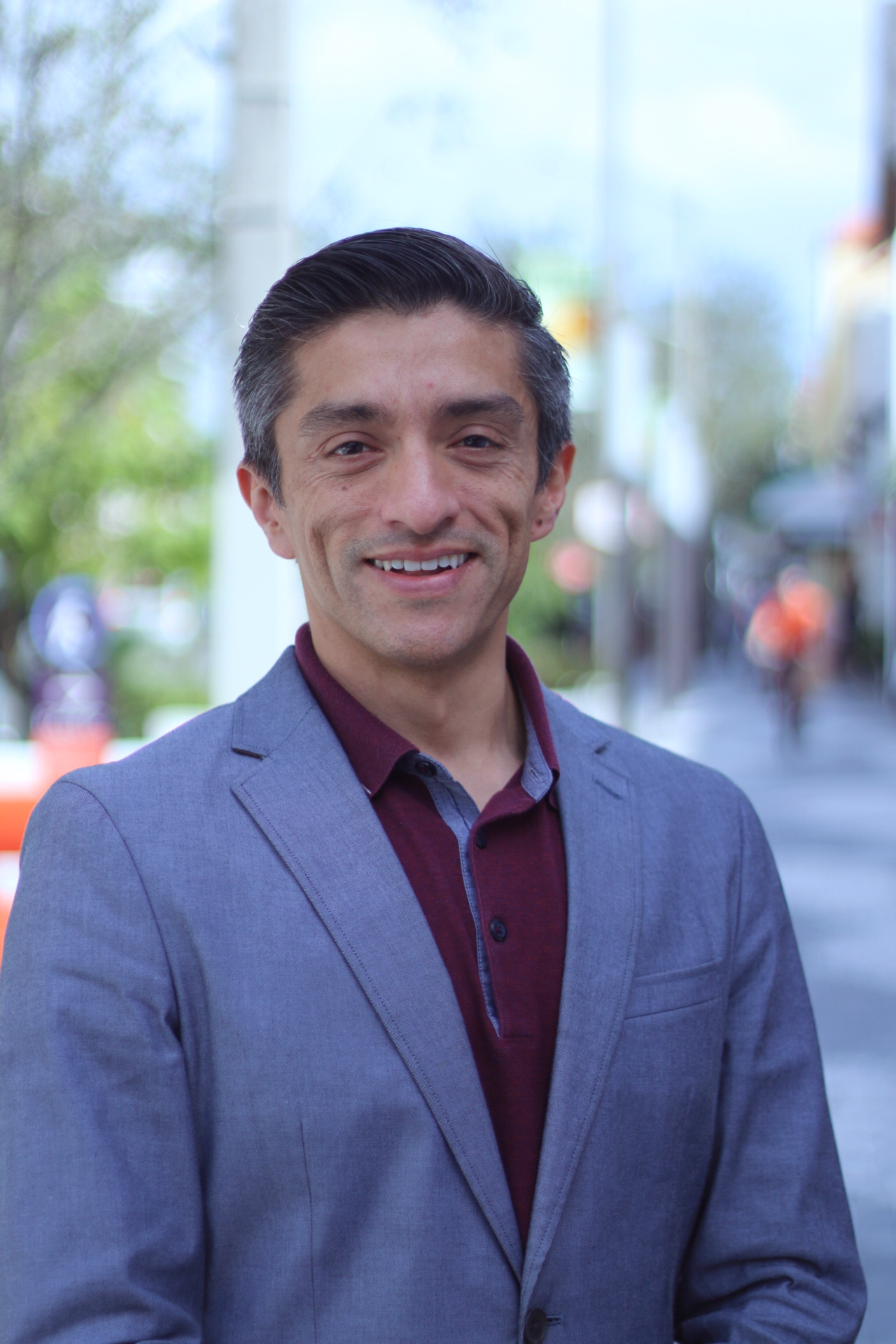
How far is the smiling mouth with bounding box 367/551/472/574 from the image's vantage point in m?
1.77

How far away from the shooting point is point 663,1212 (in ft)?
5.68

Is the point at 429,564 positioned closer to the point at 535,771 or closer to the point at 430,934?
the point at 535,771

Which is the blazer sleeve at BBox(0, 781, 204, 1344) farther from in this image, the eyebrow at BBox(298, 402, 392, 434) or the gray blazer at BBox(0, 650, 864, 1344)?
the eyebrow at BBox(298, 402, 392, 434)

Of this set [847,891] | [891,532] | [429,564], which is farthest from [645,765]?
[891,532]

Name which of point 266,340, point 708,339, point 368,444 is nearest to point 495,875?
point 368,444

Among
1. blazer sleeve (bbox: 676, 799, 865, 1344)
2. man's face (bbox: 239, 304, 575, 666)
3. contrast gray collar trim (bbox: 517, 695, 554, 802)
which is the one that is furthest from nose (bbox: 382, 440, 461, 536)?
blazer sleeve (bbox: 676, 799, 865, 1344)

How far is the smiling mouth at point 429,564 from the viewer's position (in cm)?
177

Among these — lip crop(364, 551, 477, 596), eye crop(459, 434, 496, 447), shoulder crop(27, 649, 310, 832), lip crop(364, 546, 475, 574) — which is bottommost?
shoulder crop(27, 649, 310, 832)

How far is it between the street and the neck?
264 cm

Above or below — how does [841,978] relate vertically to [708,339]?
below

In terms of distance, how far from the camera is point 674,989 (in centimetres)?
177

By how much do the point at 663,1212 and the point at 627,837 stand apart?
16.2 inches

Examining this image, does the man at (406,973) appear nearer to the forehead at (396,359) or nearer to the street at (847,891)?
the forehead at (396,359)

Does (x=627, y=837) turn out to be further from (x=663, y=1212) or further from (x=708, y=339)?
(x=708, y=339)
